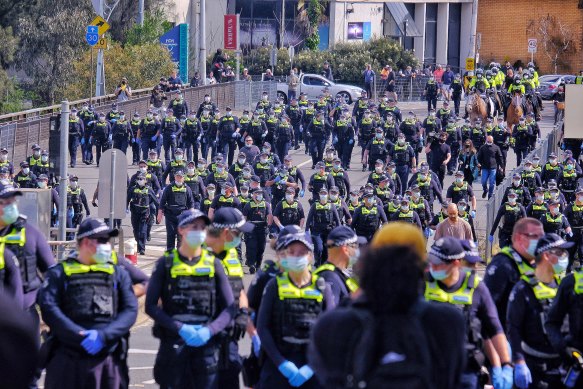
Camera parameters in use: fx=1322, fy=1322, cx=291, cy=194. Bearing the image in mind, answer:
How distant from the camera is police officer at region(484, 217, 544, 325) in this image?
948cm

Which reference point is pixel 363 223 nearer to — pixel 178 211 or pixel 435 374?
pixel 178 211

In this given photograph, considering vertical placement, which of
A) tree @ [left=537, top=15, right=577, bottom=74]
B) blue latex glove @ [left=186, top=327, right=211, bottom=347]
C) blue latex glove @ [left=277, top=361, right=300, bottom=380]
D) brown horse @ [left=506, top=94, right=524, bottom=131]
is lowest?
blue latex glove @ [left=277, top=361, right=300, bottom=380]

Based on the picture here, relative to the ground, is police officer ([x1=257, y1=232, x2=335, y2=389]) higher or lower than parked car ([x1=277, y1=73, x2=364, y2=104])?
lower

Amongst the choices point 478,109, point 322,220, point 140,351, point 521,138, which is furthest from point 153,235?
point 478,109

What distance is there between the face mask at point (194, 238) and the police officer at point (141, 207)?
16.4 m

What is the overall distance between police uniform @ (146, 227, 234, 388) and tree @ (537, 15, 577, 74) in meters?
63.7

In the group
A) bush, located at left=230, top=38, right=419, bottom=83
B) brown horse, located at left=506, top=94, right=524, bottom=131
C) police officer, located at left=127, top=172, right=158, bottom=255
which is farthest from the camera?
bush, located at left=230, top=38, right=419, bottom=83

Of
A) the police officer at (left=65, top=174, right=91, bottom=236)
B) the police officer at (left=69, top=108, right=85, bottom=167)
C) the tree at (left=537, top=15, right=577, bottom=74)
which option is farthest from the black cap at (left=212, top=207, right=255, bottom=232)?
the tree at (left=537, top=15, right=577, bottom=74)

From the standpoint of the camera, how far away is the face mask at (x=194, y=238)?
29.2 feet

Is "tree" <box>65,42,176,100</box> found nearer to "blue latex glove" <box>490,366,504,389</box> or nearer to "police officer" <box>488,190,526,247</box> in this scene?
"police officer" <box>488,190,526,247</box>

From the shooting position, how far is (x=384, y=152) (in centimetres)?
3306

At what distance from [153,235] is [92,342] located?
20.0 metres

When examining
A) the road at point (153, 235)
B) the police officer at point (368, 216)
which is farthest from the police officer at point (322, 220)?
the road at point (153, 235)

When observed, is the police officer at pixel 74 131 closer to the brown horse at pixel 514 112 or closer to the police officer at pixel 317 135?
the police officer at pixel 317 135
